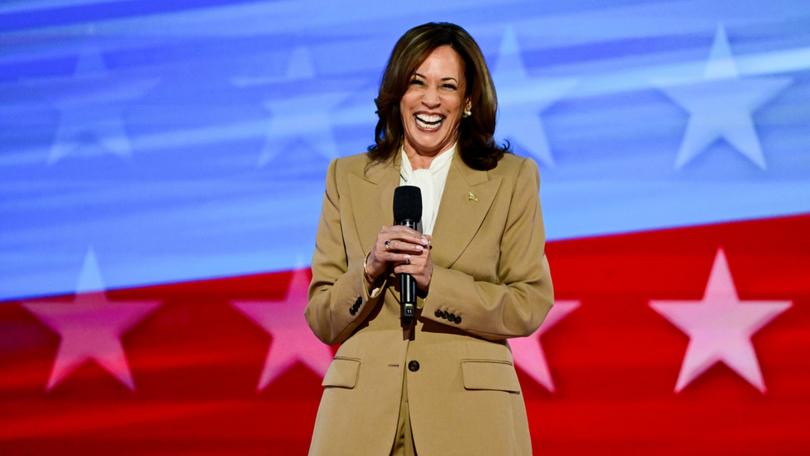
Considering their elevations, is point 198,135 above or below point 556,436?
above

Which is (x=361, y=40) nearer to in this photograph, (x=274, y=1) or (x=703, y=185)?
(x=274, y=1)

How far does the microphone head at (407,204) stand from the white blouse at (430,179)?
0.68ft

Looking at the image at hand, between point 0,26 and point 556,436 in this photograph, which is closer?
point 556,436

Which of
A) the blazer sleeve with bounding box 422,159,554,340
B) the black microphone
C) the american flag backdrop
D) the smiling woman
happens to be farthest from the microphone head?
the american flag backdrop

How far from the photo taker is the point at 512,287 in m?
1.91

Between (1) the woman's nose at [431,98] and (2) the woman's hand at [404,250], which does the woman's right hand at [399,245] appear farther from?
(1) the woman's nose at [431,98]

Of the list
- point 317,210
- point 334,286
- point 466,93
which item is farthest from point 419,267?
point 317,210

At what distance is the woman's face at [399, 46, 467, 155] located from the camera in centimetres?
202

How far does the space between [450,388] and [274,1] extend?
2.00 meters

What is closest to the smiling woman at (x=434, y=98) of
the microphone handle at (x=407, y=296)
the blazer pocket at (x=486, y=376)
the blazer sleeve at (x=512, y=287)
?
the blazer sleeve at (x=512, y=287)

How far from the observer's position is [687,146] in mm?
3172

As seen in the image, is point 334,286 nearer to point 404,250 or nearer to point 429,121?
point 404,250

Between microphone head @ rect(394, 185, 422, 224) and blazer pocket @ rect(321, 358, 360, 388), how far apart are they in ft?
0.94

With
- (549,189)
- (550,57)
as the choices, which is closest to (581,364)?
(549,189)
